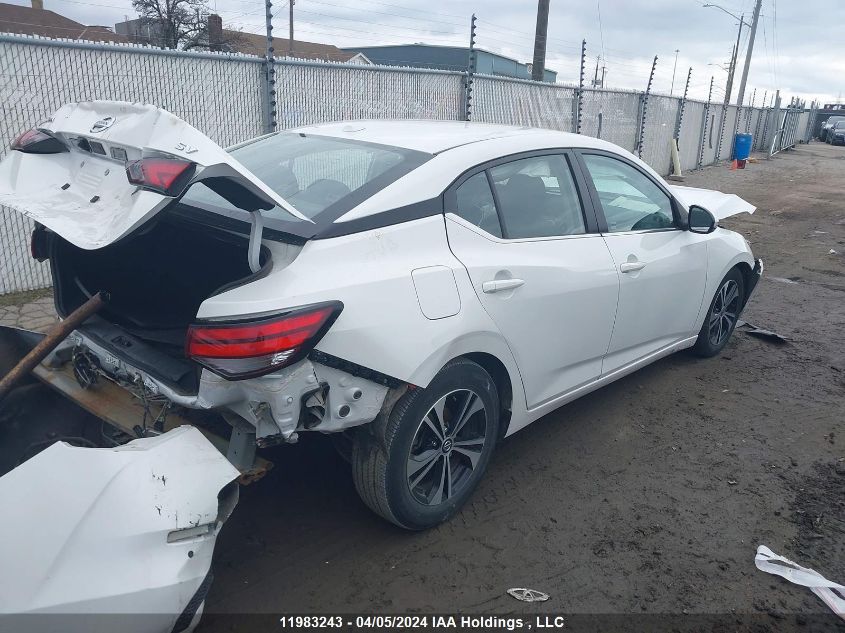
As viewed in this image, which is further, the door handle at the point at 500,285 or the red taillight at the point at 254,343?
the door handle at the point at 500,285

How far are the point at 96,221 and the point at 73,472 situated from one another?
33.2 inches

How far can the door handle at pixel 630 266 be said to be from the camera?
12.5 feet

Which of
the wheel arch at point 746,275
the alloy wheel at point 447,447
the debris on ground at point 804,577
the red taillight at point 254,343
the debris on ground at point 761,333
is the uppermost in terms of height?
the red taillight at point 254,343

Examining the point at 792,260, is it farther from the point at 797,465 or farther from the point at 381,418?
the point at 381,418

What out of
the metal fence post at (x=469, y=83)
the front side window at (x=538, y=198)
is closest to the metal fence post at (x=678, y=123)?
the metal fence post at (x=469, y=83)

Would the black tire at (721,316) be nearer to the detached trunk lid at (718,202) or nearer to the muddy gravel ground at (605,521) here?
the muddy gravel ground at (605,521)

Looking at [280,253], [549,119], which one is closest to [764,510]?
[280,253]

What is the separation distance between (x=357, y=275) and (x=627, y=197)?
2.21 metres

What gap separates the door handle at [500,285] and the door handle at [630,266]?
90 cm

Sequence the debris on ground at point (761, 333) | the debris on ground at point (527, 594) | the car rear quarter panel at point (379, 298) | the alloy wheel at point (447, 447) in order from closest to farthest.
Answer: the car rear quarter panel at point (379, 298)
the debris on ground at point (527, 594)
the alloy wheel at point (447, 447)
the debris on ground at point (761, 333)

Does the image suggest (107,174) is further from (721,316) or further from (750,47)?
(750,47)

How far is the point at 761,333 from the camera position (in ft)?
19.5

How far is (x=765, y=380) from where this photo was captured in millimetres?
5012

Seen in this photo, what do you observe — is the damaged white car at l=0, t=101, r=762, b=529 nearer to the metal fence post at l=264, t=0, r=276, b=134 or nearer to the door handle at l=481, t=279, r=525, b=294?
the door handle at l=481, t=279, r=525, b=294
